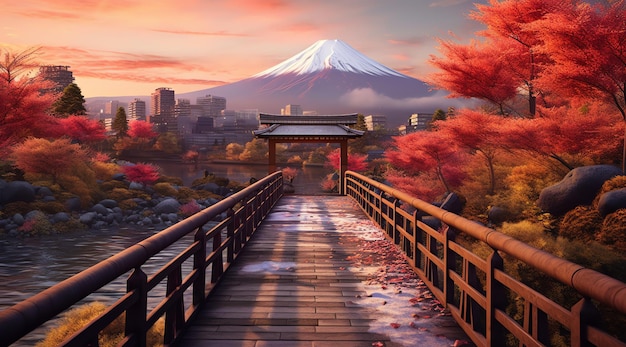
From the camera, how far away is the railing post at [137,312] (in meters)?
2.96

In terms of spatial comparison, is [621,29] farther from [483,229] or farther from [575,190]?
[483,229]

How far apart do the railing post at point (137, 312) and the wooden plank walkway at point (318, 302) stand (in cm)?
85

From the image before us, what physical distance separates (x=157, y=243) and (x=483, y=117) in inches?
680

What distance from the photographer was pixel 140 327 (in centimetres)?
299

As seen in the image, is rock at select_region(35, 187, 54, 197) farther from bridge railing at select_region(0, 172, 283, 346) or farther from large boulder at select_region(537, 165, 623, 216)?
bridge railing at select_region(0, 172, 283, 346)

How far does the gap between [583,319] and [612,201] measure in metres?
11.1

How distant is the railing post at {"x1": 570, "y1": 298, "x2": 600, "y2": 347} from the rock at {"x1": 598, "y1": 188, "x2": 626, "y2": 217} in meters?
11.1

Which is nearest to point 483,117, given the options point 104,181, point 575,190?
Answer: point 575,190

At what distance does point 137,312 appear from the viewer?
298 centimetres

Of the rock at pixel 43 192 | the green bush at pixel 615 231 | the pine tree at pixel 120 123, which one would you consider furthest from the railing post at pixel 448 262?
the pine tree at pixel 120 123

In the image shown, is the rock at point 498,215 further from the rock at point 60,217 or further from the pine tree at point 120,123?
the pine tree at point 120,123

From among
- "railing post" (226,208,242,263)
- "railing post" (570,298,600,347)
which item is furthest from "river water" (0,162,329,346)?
"railing post" (570,298,600,347)

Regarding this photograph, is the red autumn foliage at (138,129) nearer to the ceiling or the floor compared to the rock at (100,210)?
nearer to the ceiling

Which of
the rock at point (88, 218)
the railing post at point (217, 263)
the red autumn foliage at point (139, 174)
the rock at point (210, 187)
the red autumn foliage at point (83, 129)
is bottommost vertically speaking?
the rock at point (88, 218)
